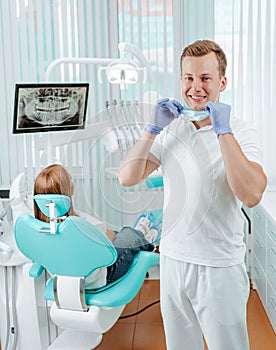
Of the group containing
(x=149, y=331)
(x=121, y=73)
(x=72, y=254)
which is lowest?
(x=149, y=331)

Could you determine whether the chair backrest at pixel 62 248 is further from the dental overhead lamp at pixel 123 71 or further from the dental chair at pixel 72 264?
the dental overhead lamp at pixel 123 71

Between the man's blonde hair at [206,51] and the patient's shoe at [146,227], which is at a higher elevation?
the man's blonde hair at [206,51]

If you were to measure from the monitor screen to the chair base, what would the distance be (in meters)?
0.82

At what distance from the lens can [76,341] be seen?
2254 mm

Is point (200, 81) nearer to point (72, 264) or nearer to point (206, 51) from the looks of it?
point (206, 51)

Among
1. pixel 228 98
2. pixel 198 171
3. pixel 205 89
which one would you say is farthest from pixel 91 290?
pixel 228 98

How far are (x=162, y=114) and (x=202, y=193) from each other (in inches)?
8.4

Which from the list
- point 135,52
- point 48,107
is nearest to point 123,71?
point 135,52

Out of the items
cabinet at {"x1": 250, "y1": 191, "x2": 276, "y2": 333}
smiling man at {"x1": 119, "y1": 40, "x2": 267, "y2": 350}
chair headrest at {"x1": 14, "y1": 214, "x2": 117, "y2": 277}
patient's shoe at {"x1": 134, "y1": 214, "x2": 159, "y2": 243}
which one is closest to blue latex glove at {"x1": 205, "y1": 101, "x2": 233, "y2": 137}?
smiling man at {"x1": 119, "y1": 40, "x2": 267, "y2": 350}

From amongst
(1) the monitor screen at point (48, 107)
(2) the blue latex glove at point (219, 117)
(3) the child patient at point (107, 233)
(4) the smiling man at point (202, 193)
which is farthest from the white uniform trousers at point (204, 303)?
(1) the monitor screen at point (48, 107)

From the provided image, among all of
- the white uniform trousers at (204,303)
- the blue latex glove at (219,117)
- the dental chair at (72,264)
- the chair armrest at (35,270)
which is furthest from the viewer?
the chair armrest at (35,270)

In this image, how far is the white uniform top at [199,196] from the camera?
1.36 meters

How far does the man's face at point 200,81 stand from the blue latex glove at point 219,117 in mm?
36

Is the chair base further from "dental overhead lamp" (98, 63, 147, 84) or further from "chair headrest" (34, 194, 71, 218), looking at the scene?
"dental overhead lamp" (98, 63, 147, 84)
